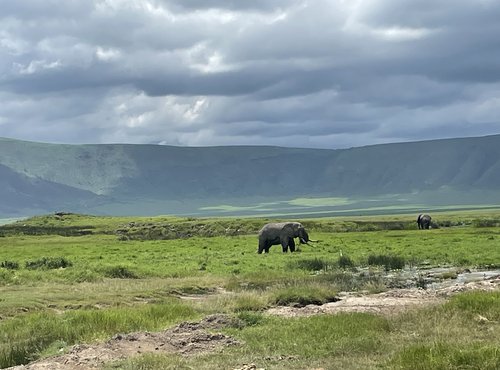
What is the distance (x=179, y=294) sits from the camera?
31578 mm

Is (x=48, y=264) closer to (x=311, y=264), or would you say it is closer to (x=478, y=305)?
(x=311, y=264)

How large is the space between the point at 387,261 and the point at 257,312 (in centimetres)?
2030

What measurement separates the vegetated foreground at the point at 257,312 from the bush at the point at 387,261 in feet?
0.27

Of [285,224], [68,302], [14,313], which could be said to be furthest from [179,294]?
[285,224]

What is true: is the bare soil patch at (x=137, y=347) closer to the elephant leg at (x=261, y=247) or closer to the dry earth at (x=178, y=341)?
the dry earth at (x=178, y=341)

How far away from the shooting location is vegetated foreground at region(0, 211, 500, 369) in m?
17.0

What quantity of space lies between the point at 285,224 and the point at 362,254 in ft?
33.1

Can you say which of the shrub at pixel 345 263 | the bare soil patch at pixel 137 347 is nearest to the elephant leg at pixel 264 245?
the shrub at pixel 345 263

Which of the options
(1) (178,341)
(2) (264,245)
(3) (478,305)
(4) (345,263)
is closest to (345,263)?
(4) (345,263)

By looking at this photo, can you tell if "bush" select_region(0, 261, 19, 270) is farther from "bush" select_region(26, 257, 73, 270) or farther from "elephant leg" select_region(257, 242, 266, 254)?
"elephant leg" select_region(257, 242, 266, 254)

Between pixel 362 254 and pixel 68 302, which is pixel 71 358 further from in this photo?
pixel 362 254

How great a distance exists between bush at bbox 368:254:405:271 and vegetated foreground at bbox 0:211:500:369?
8 cm

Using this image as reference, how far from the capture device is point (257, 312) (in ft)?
80.0

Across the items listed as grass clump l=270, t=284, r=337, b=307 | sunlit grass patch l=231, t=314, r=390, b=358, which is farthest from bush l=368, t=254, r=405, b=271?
sunlit grass patch l=231, t=314, r=390, b=358
